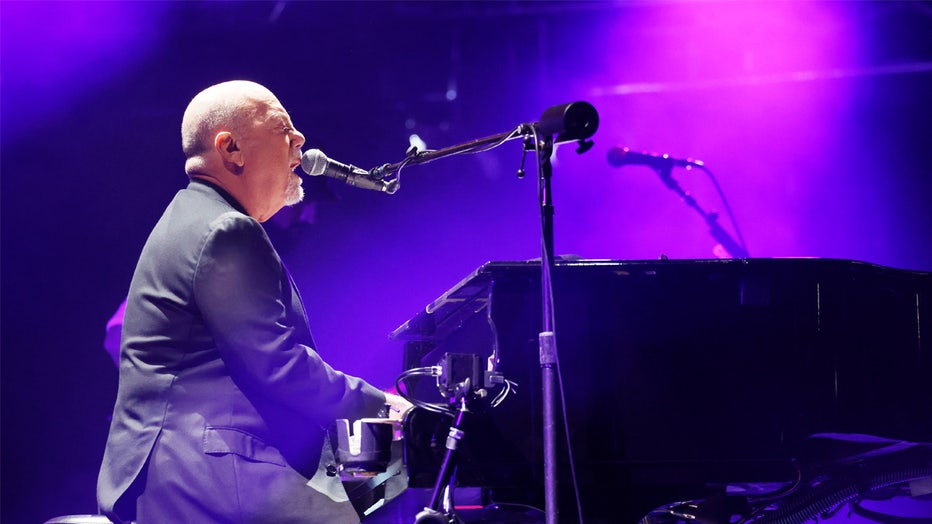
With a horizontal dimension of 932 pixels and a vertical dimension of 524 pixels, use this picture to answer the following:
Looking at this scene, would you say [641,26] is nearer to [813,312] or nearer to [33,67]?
[813,312]

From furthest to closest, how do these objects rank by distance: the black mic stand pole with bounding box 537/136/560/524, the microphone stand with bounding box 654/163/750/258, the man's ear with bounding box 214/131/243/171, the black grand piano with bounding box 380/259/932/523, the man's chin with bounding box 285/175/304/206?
the microphone stand with bounding box 654/163/750/258 → the man's chin with bounding box 285/175/304/206 → the man's ear with bounding box 214/131/243/171 → the black grand piano with bounding box 380/259/932/523 → the black mic stand pole with bounding box 537/136/560/524

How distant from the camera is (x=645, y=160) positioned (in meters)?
4.36

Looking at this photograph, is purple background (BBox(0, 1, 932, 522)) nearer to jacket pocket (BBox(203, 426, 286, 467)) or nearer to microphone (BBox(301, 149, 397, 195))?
microphone (BBox(301, 149, 397, 195))

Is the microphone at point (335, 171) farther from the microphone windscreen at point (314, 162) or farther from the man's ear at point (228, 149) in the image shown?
the man's ear at point (228, 149)

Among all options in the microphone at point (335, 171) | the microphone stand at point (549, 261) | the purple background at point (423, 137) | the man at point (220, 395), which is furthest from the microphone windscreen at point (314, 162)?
the purple background at point (423, 137)

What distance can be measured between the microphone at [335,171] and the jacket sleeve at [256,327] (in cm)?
37

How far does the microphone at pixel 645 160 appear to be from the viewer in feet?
14.2

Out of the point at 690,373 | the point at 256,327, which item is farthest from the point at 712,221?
the point at 256,327

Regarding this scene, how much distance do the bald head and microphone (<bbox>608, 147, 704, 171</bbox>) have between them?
8.02 ft

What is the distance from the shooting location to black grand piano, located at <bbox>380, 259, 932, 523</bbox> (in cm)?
217

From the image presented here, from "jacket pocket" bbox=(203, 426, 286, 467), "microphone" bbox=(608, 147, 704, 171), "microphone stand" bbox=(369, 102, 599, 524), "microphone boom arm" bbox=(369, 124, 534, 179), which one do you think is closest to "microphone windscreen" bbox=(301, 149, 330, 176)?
"microphone boom arm" bbox=(369, 124, 534, 179)

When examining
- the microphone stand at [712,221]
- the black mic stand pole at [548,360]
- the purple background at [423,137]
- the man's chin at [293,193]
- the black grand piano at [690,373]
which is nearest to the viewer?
the black mic stand pole at [548,360]

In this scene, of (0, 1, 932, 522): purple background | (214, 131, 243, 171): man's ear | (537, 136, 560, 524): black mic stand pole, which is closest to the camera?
(537, 136, 560, 524): black mic stand pole

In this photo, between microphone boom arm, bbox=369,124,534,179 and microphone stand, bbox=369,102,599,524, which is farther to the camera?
microphone boom arm, bbox=369,124,534,179
